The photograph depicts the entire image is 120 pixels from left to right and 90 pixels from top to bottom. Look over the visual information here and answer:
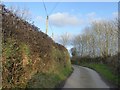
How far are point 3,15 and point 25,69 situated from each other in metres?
2.72

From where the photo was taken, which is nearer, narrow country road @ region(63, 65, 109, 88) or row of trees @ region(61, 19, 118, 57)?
narrow country road @ region(63, 65, 109, 88)

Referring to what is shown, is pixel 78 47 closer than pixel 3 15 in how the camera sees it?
No

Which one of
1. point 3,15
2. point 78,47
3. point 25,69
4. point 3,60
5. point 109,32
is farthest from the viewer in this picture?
point 78,47

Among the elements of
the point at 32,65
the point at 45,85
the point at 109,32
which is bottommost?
the point at 45,85

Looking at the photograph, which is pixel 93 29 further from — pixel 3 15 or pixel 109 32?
pixel 3 15

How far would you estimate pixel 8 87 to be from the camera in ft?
36.1

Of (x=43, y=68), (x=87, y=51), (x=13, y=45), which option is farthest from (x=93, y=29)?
(x=13, y=45)

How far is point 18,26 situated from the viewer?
43.6 ft

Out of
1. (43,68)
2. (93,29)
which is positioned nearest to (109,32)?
(93,29)

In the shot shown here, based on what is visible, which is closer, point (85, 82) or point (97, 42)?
point (85, 82)

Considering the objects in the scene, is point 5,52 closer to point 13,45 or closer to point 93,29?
point 13,45

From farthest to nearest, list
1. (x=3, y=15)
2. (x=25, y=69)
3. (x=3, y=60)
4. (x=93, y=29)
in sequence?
(x=93, y=29) < (x=25, y=69) < (x=3, y=15) < (x=3, y=60)

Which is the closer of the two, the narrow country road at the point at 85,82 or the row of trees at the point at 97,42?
the narrow country road at the point at 85,82

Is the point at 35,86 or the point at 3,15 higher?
the point at 3,15
